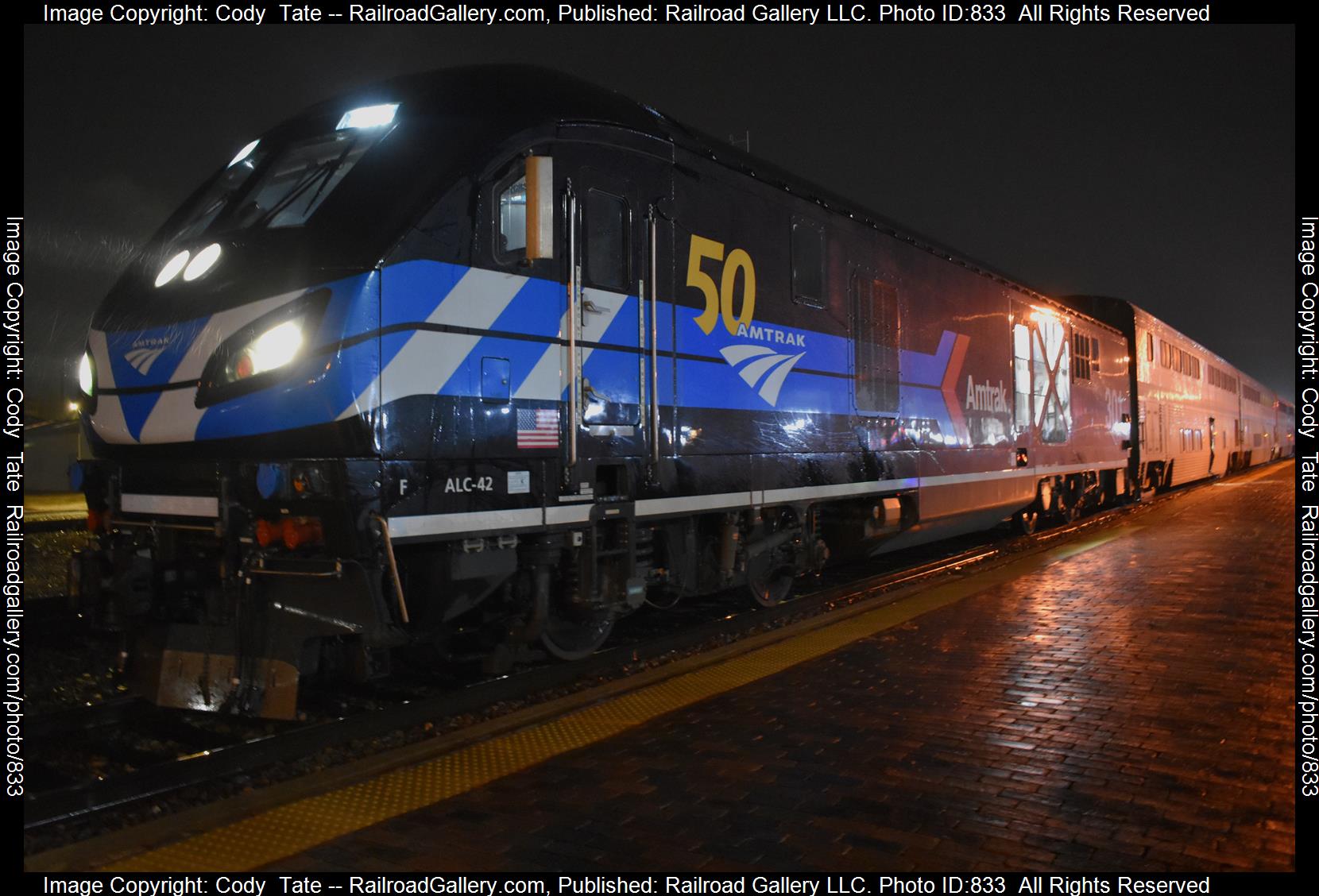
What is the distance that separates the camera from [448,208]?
534 cm

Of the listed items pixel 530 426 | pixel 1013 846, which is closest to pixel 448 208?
pixel 530 426

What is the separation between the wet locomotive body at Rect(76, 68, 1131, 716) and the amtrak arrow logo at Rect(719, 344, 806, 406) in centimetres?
3

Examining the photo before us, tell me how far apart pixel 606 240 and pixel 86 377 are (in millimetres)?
3461

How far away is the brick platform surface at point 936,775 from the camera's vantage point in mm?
3574

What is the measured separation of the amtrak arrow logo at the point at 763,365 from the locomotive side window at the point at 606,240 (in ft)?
4.12

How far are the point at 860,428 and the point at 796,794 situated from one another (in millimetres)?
5572

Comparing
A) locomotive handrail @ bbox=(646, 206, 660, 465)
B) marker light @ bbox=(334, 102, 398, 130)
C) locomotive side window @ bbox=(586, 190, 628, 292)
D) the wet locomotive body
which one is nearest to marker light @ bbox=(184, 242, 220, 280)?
the wet locomotive body

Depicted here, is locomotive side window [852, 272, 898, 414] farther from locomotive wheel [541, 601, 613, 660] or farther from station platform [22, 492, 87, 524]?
station platform [22, 492, 87, 524]

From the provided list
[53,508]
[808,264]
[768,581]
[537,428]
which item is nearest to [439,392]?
[537,428]

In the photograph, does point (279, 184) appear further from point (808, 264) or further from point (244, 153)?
point (808, 264)

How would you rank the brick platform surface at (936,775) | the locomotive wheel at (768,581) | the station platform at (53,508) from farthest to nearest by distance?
the station platform at (53,508), the locomotive wheel at (768,581), the brick platform surface at (936,775)

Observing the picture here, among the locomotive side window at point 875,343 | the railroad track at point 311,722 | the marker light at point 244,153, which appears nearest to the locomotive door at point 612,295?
the railroad track at point 311,722

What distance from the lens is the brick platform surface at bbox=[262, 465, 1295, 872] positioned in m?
3.57

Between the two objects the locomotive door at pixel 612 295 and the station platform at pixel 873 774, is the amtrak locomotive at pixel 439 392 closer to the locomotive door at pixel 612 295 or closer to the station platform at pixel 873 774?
the locomotive door at pixel 612 295
